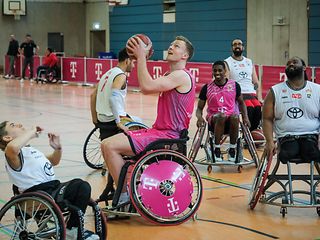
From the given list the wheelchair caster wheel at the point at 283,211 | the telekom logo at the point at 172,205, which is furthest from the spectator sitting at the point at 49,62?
the telekom logo at the point at 172,205

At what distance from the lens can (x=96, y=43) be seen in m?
33.6

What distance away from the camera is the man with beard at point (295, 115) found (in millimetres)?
6340

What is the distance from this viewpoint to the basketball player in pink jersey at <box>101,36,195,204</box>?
612 cm

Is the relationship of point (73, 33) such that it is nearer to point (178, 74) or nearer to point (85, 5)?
point (85, 5)

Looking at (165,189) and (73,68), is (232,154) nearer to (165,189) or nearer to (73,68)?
(165,189)

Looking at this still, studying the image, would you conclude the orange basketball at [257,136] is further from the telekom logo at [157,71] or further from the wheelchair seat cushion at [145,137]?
the telekom logo at [157,71]

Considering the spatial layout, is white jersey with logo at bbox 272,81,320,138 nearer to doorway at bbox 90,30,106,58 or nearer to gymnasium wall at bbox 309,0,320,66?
gymnasium wall at bbox 309,0,320,66

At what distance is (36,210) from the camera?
193 inches

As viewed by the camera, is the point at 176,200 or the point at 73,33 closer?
the point at 176,200

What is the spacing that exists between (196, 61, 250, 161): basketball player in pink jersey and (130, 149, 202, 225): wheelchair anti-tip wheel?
2.67 m

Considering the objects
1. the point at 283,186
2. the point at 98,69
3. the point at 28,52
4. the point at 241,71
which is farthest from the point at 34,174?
the point at 28,52

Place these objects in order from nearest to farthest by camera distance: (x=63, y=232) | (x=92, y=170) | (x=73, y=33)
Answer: (x=63, y=232) → (x=92, y=170) → (x=73, y=33)

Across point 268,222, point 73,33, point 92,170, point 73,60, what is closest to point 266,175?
point 268,222

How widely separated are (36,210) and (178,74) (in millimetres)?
1962
